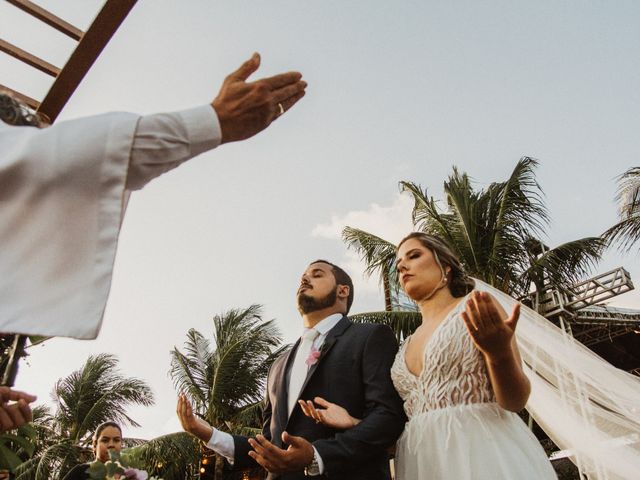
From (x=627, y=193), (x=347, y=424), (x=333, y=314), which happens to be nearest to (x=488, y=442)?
(x=347, y=424)

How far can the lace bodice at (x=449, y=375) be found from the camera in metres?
2.06

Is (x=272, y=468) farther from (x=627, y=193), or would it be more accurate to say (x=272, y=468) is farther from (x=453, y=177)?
(x=627, y=193)

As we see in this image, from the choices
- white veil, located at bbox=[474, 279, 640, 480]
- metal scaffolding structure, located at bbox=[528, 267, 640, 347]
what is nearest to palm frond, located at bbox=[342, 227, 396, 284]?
metal scaffolding structure, located at bbox=[528, 267, 640, 347]

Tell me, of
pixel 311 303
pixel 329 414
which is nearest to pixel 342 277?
pixel 311 303

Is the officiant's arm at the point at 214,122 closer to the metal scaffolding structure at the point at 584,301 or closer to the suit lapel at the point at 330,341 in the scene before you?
the suit lapel at the point at 330,341

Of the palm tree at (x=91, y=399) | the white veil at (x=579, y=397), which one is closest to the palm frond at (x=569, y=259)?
the white veil at (x=579, y=397)

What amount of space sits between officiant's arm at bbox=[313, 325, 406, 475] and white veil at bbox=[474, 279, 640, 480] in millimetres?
1825

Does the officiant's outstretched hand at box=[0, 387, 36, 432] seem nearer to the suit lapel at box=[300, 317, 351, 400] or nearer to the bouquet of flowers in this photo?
the bouquet of flowers

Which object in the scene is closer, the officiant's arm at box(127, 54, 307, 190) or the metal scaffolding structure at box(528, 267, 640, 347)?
the officiant's arm at box(127, 54, 307, 190)

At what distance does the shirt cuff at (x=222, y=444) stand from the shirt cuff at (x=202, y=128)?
6.42ft

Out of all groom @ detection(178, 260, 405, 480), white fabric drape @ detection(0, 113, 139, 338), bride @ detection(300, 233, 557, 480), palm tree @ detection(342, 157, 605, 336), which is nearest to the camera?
white fabric drape @ detection(0, 113, 139, 338)

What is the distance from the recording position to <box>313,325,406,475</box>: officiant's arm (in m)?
2.05

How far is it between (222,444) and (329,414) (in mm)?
849

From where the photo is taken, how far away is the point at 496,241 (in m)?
11.2
